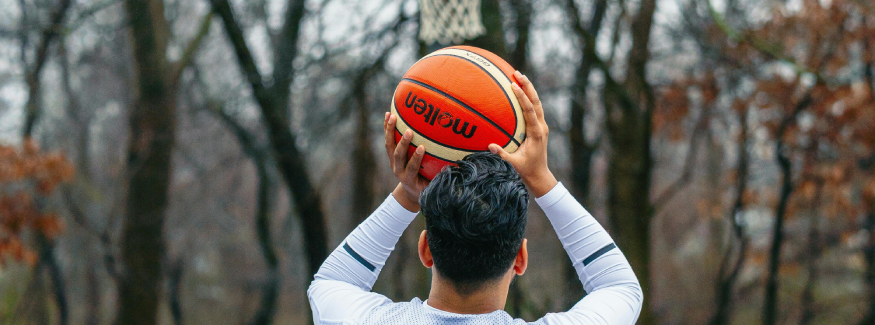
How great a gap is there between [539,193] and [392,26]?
7.02 meters

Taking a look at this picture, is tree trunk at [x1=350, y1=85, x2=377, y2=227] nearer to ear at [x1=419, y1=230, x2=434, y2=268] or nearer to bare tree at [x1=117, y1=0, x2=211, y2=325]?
bare tree at [x1=117, y1=0, x2=211, y2=325]

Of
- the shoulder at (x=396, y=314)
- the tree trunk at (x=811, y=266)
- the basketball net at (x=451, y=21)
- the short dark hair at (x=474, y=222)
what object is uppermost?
the basketball net at (x=451, y=21)

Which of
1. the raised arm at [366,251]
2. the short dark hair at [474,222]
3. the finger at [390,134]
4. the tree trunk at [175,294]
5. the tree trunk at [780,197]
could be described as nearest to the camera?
the short dark hair at [474,222]

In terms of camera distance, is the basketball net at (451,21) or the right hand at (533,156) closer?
the right hand at (533,156)

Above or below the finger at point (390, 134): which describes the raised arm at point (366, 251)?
below

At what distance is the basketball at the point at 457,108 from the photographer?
2264 mm

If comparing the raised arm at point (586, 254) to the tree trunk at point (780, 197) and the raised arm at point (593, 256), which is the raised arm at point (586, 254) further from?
the tree trunk at point (780, 197)

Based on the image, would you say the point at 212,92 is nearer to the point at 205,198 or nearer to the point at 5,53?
the point at 5,53

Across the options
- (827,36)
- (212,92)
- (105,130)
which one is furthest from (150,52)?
(105,130)

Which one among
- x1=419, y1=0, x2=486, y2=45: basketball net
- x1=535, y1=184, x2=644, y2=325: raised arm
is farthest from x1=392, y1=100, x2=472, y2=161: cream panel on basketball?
x1=419, y1=0, x2=486, y2=45: basketball net

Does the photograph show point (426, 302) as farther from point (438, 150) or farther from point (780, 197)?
point (780, 197)

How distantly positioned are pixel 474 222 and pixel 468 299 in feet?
0.61

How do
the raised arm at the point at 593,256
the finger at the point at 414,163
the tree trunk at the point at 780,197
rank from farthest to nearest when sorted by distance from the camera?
the tree trunk at the point at 780,197, the finger at the point at 414,163, the raised arm at the point at 593,256

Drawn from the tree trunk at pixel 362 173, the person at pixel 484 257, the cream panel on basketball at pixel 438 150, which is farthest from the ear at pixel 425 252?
the tree trunk at pixel 362 173
